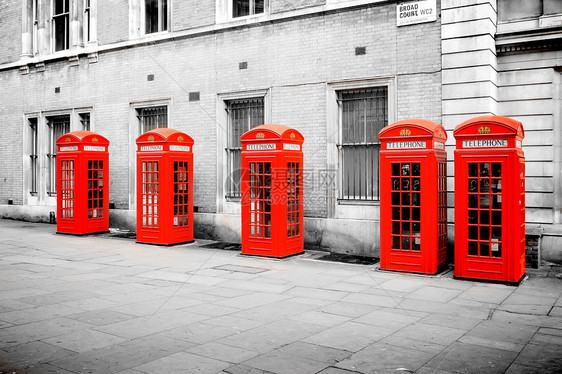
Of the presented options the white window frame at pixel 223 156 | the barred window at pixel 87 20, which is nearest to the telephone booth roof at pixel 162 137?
the white window frame at pixel 223 156

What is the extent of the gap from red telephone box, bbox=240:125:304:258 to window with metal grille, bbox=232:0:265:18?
399 centimetres

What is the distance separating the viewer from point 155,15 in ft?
48.3

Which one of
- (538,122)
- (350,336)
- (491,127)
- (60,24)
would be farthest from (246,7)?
(350,336)

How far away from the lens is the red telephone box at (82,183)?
1383cm

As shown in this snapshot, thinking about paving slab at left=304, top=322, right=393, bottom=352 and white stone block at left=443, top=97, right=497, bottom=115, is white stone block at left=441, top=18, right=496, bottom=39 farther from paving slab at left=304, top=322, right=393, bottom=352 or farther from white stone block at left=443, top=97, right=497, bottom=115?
paving slab at left=304, top=322, right=393, bottom=352

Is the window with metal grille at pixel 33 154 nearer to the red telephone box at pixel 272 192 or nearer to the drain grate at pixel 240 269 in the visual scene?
the red telephone box at pixel 272 192

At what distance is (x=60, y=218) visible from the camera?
47.1 feet

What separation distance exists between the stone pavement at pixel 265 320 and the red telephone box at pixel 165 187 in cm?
224

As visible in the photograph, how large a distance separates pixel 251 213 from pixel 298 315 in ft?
15.9

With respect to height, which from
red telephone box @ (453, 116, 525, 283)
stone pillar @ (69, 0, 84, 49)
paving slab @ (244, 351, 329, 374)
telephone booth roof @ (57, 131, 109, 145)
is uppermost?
stone pillar @ (69, 0, 84, 49)

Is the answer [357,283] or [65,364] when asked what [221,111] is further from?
[65,364]

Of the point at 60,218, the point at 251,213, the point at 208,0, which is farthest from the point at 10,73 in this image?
the point at 251,213

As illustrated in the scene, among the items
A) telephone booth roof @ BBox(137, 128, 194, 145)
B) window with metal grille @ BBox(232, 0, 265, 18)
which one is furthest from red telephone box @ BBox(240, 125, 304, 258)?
window with metal grille @ BBox(232, 0, 265, 18)

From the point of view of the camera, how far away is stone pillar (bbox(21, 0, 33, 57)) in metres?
17.5
